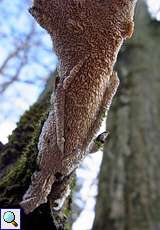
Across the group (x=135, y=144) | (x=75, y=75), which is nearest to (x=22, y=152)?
(x=75, y=75)

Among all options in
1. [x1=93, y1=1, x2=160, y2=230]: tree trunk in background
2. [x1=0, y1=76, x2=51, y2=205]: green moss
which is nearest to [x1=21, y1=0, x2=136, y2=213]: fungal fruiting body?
[x1=0, y1=76, x2=51, y2=205]: green moss

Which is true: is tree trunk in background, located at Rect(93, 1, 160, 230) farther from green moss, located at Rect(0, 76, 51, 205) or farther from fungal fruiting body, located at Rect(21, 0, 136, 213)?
fungal fruiting body, located at Rect(21, 0, 136, 213)

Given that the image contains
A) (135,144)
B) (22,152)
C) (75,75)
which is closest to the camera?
(75,75)

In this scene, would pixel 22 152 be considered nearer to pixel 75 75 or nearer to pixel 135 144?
pixel 75 75

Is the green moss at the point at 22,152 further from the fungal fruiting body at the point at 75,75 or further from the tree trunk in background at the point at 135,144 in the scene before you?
the tree trunk in background at the point at 135,144

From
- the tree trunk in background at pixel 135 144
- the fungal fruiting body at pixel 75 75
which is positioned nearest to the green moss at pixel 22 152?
the fungal fruiting body at pixel 75 75
